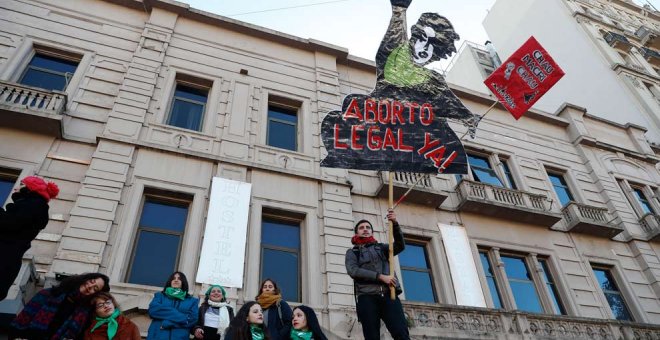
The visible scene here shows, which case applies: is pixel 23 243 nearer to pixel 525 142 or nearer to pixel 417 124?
pixel 417 124

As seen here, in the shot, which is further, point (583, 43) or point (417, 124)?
point (583, 43)

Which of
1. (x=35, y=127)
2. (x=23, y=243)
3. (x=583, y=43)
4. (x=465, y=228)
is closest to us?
(x=23, y=243)

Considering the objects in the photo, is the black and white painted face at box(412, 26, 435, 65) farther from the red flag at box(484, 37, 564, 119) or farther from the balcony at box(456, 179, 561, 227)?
the balcony at box(456, 179, 561, 227)

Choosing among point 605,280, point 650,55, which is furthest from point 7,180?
point 650,55

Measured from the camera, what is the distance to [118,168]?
413 inches

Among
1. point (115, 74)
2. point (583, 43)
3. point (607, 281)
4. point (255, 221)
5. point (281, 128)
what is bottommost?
point (607, 281)

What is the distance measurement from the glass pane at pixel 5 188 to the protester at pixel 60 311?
578cm

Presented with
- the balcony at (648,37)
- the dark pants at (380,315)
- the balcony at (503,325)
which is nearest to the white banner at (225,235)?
the balcony at (503,325)

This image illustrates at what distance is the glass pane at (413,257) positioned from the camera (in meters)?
12.6

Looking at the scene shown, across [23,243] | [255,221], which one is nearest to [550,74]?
[255,221]

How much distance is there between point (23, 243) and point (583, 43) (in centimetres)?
3064

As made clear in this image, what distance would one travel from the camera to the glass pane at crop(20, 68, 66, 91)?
12.0 meters

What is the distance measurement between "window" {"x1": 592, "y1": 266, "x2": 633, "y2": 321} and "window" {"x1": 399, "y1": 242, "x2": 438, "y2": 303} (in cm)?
657

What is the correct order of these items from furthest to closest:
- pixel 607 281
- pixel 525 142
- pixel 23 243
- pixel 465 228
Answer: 1. pixel 525 142
2. pixel 607 281
3. pixel 465 228
4. pixel 23 243
